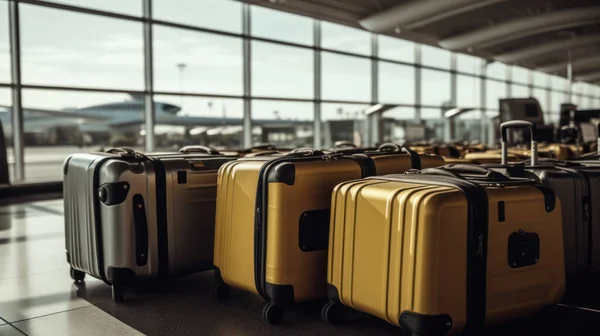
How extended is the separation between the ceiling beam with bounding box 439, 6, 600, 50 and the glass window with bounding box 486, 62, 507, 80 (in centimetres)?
271

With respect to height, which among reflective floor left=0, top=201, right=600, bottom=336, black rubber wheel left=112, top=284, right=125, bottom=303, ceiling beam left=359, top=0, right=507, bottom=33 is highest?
ceiling beam left=359, top=0, right=507, bottom=33

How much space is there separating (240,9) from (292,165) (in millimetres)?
9658

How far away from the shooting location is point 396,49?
15.9m

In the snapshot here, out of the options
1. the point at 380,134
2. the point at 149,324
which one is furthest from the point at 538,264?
the point at 380,134

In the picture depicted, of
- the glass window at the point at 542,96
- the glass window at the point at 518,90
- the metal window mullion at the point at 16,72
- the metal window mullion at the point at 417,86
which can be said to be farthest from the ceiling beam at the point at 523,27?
the metal window mullion at the point at 16,72

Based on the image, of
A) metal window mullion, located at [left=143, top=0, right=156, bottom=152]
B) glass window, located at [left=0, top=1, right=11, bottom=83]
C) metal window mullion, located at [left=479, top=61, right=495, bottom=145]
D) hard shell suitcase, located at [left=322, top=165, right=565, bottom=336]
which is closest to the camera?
hard shell suitcase, located at [left=322, top=165, right=565, bottom=336]

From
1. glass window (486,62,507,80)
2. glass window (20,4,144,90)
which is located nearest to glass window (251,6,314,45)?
glass window (20,4,144,90)

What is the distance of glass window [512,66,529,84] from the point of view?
2243 cm

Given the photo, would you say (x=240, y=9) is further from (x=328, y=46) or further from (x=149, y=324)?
(x=149, y=324)

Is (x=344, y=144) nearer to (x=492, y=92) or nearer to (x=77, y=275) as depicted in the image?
(x=77, y=275)

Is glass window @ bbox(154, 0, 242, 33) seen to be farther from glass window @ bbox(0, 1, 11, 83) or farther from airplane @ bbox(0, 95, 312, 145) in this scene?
glass window @ bbox(0, 1, 11, 83)

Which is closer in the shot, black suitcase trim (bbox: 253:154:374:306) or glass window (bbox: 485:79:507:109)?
black suitcase trim (bbox: 253:154:374:306)

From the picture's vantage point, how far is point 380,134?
531 inches

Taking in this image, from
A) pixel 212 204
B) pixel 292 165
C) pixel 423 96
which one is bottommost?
pixel 212 204
